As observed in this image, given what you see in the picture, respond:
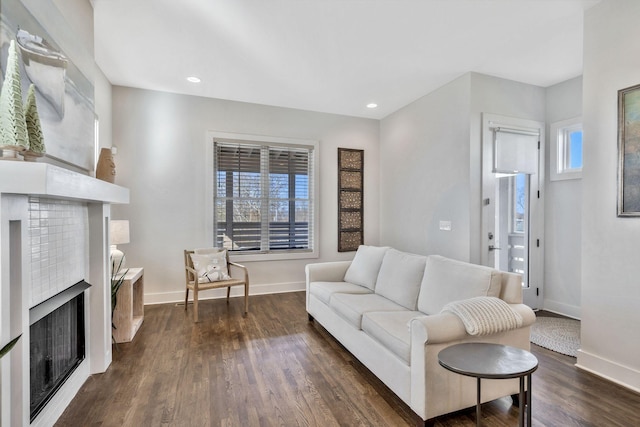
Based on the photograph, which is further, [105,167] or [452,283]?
[105,167]

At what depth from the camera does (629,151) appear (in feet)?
7.64

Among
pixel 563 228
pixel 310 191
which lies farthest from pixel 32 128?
pixel 563 228

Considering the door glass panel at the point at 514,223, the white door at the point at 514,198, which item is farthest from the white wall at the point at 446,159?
the door glass panel at the point at 514,223

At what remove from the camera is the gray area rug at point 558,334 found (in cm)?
297

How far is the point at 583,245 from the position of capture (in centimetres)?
265

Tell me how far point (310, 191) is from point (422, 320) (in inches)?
141

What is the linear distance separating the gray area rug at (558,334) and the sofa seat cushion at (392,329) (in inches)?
60.3

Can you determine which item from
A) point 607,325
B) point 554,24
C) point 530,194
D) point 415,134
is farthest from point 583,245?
point 415,134

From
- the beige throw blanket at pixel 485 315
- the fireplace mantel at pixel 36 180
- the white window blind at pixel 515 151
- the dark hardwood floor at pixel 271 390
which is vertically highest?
the white window blind at pixel 515 151

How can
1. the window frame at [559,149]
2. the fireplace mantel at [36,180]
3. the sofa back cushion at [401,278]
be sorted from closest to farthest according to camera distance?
the fireplace mantel at [36,180] → the sofa back cushion at [401,278] → the window frame at [559,149]

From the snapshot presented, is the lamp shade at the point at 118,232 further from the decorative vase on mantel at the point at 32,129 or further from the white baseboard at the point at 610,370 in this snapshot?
the white baseboard at the point at 610,370

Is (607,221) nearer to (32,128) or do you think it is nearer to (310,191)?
(310,191)

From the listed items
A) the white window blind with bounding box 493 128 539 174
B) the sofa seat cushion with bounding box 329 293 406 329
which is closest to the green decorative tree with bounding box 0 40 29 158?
the sofa seat cushion with bounding box 329 293 406 329

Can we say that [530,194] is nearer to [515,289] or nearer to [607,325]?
[607,325]
